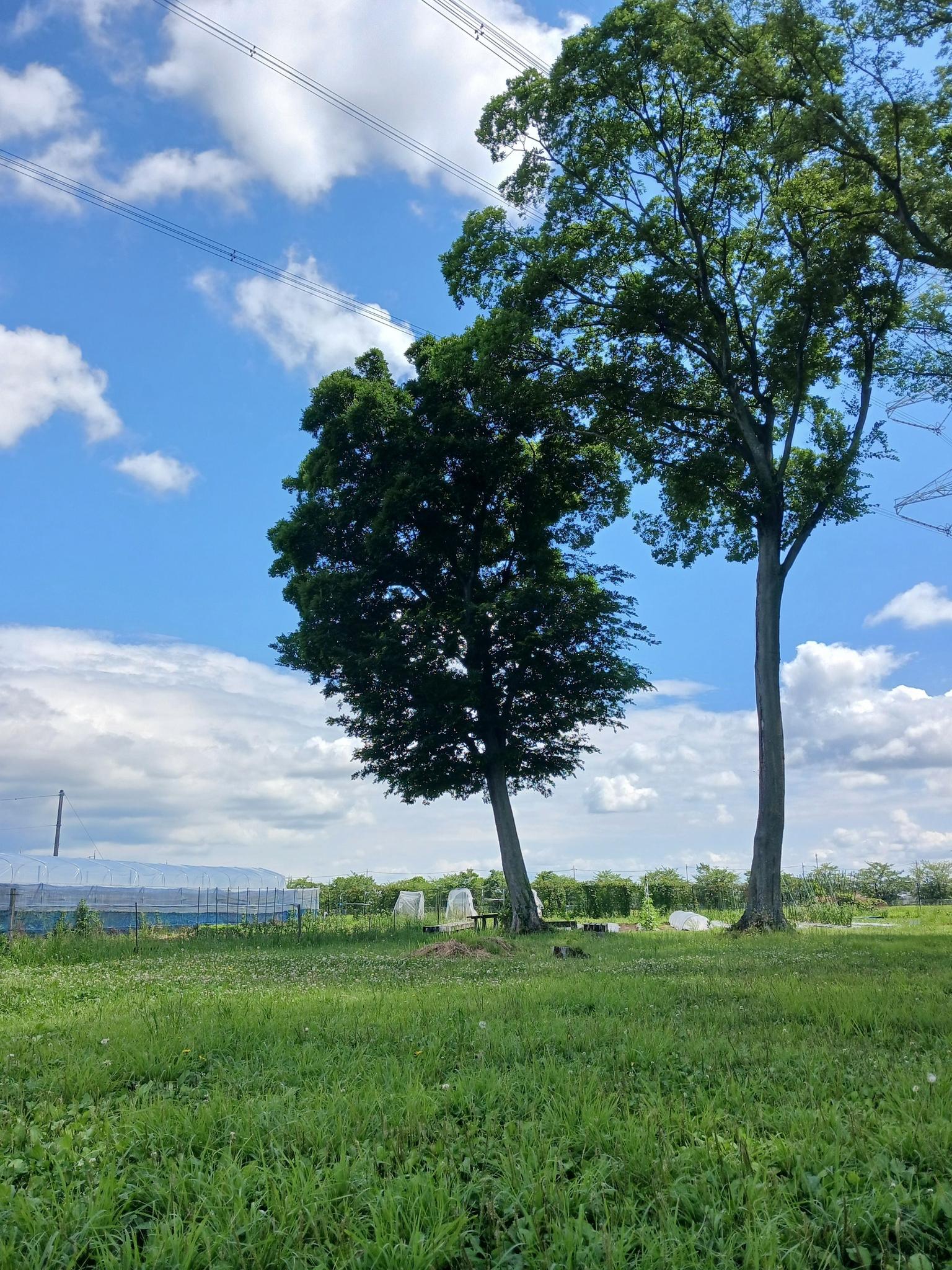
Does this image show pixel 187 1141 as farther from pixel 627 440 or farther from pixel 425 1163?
pixel 627 440

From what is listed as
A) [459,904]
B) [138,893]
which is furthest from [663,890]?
[138,893]

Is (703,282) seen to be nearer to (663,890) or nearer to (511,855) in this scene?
(511,855)

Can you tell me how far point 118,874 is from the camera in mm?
34219

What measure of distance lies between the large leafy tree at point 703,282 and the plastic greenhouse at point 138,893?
18.0 m

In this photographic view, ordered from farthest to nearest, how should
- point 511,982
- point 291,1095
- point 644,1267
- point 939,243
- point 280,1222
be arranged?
point 939,243 → point 511,982 → point 291,1095 → point 280,1222 → point 644,1267

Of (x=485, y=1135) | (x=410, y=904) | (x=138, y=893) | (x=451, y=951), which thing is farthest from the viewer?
(x=410, y=904)

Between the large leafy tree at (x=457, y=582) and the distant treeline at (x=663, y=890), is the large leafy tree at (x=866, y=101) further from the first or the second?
the distant treeline at (x=663, y=890)

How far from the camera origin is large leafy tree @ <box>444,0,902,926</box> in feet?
59.8

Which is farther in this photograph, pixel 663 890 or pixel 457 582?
pixel 663 890

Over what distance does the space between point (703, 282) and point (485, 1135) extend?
1966cm

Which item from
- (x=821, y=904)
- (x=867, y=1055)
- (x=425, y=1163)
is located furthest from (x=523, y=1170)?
(x=821, y=904)

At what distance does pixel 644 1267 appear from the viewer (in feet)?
8.28

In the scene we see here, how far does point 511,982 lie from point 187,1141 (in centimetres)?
589

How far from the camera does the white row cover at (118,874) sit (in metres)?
30.9
